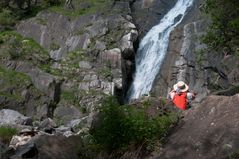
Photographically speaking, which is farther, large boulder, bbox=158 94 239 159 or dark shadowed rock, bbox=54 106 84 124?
dark shadowed rock, bbox=54 106 84 124

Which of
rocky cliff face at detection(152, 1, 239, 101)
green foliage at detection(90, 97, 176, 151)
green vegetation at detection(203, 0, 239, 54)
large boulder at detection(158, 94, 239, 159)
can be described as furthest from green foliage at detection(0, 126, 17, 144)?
rocky cliff face at detection(152, 1, 239, 101)

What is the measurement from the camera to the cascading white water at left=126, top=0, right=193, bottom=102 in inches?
1640

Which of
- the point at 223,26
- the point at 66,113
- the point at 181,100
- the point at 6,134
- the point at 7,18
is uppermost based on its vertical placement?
the point at 181,100

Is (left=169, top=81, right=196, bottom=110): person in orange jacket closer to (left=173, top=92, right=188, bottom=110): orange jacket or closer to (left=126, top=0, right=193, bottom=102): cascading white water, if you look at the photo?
(left=173, top=92, right=188, bottom=110): orange jacket

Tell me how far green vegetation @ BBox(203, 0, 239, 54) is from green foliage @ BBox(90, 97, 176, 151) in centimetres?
942

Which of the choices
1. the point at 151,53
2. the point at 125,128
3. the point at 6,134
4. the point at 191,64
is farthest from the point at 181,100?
the point at 151,53

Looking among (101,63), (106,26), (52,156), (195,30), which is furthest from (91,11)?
(52,156)

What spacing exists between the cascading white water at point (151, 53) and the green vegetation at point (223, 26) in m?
19.6

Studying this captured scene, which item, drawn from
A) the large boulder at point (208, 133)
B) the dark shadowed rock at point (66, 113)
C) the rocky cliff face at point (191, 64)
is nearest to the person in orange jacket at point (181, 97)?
the large boulder at point (208, 133)

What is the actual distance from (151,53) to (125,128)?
33.6 m

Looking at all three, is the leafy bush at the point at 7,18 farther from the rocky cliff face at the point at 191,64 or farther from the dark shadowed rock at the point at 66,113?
the rocky cliff face at the point at 191,64

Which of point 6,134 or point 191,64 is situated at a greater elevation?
point 6,134

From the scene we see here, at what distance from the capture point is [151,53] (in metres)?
43.5

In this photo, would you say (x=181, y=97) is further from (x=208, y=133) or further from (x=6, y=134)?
(x=6, y=134)
